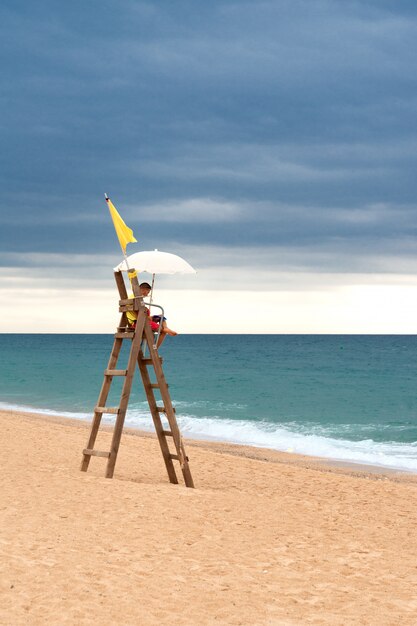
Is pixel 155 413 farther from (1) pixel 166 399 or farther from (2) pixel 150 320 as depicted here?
(2) pixel 150 320

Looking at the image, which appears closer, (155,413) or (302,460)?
(155,413)

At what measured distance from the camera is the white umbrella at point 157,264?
35.1 ft

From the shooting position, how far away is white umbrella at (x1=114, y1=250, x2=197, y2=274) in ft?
35.1

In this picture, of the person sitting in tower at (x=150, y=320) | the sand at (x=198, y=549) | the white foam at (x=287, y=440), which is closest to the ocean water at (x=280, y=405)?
the white foam at (x=287, y=440)

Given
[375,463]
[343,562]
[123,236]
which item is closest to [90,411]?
[375,463]

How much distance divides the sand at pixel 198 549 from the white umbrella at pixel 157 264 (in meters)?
2.87

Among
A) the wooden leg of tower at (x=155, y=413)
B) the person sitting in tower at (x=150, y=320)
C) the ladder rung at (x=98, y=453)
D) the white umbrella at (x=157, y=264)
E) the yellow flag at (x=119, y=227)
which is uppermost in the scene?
the yellow flag at (x=119, y=227)

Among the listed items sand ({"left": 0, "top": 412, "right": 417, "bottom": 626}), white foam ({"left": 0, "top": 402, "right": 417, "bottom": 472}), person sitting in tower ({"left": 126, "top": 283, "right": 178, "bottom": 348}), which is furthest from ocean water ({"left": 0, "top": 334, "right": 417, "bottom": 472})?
person sitting in tower ({"left": 126, "top": 283, "right": 178, "bottom": 348})

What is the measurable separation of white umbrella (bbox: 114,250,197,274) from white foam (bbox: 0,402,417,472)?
9343mm

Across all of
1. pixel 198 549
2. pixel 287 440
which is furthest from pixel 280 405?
pixel 198 549

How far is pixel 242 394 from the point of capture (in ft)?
142

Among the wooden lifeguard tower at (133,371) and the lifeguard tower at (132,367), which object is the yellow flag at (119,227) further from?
the wooden lifeguard tower at (133,371)

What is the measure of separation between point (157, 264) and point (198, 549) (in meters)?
3.98

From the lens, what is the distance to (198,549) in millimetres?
8242
